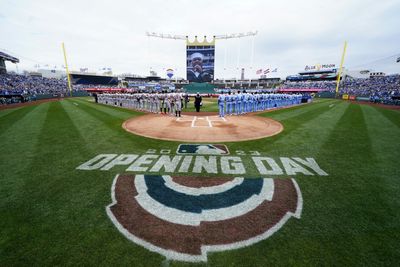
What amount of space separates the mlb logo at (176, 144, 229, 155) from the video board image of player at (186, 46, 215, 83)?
6483cm

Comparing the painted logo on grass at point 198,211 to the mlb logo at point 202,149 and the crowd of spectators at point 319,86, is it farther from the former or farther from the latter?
the crowd of spectators at point 319,86

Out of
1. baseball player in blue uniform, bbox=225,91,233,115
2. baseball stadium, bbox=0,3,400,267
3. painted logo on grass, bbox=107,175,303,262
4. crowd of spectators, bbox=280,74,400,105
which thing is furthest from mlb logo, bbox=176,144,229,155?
crowd of spectators, bbox=280,74,400,105

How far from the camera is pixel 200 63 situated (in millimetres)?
69625

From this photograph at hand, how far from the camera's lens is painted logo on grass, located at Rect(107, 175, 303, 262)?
3.33m

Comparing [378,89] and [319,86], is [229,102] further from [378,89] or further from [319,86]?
[319,86]

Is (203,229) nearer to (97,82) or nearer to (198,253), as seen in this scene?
(198,253)

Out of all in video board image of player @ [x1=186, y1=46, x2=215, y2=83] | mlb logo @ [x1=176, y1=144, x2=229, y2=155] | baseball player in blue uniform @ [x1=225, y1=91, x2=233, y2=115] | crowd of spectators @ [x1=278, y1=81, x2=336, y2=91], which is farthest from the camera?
video board image of player @ [x1=186, y1=46, x2=215, y2=83]

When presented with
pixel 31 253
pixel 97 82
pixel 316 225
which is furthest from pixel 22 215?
pixel 97 82

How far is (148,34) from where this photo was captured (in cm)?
7488

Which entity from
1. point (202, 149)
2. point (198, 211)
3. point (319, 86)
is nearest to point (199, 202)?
point (198, 211)

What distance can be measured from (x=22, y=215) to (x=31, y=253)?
1387mm

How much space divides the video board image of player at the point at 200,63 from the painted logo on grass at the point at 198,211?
6830cm

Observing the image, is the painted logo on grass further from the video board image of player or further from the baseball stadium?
the video board image of player

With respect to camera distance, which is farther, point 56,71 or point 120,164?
point 56,71
